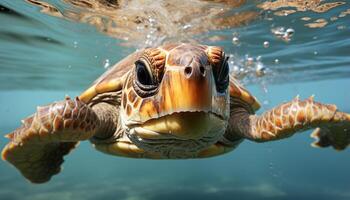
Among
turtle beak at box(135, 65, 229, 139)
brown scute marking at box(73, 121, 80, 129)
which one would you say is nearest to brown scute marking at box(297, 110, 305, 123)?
turtle beak at box(135, 65, 229, 139)

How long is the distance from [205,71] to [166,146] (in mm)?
1056

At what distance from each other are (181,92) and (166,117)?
9.7 inches

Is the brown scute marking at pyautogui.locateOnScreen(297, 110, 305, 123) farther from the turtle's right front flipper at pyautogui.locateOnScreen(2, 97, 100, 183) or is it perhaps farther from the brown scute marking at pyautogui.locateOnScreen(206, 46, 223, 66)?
the turtle's right front flipper at pyautogui.locateOnScreen(2, 97, 100, 183)

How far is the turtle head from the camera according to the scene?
207 cm

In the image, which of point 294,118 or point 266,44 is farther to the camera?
point 266,44

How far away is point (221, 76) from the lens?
2416mm

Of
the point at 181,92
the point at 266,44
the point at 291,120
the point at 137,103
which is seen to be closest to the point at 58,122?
the point at 137,103

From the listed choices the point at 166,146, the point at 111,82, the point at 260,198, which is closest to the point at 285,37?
the point at 260,198

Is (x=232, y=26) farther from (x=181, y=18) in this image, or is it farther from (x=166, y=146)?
(x=166, y=146)

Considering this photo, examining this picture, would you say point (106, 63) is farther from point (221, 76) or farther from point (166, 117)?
point (166, 117)

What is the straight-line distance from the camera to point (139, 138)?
2.76 meters

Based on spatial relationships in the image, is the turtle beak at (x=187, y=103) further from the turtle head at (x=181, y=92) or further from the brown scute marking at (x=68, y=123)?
the brown scute marking at (x=68, y=123)

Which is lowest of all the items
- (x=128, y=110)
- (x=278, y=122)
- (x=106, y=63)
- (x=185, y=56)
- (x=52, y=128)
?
(x=278, y=122)

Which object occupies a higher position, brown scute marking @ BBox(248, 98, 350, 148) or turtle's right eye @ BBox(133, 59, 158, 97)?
turtle's right eye @ BBox(133, 59, 158, 97)
